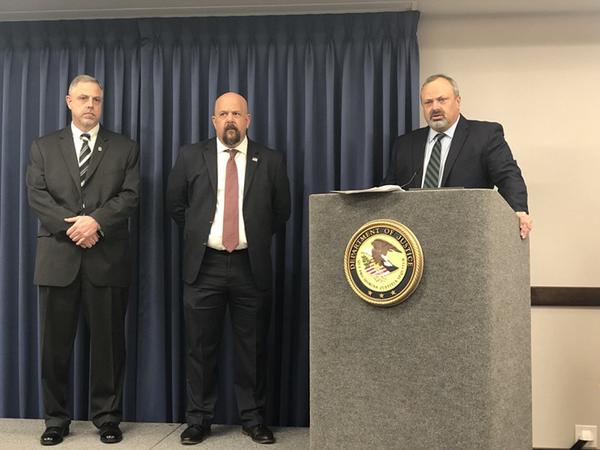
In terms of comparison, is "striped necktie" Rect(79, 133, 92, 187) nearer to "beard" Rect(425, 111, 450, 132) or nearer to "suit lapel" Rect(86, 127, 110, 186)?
"suit lapel" Rect(86, 127, 110, 186)

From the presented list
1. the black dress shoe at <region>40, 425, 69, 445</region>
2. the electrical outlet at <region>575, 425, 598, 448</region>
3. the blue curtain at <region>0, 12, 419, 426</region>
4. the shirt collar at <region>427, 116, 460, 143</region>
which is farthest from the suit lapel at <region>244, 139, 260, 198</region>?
the electrical outlet at <region>575, 425, 598, 448</region>

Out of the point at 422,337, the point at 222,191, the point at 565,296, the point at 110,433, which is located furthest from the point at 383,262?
the point at 565,296

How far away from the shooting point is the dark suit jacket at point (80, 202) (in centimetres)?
316

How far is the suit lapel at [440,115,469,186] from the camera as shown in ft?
9.58

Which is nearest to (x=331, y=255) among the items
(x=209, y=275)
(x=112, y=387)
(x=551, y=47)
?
(x=209, y=275)

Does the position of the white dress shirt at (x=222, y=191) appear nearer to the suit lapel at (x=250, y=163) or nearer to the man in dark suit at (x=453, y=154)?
the suit lapel at (x=250, y=163)

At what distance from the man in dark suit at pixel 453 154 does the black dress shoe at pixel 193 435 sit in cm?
147

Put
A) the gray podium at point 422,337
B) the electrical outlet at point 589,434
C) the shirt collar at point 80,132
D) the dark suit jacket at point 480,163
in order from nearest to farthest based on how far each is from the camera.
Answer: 1. the gray podium at point 422,337
2. the dark suit jacket at point 480,163
3. the shirt collar at point 80,132
4. the electrical outlet at point 589,434

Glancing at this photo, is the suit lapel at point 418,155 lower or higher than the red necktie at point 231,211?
higher

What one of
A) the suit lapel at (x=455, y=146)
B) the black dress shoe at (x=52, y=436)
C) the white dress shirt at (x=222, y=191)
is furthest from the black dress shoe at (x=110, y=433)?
the suit lapel at (x=455, y=146)

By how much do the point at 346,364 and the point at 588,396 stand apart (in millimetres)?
2226

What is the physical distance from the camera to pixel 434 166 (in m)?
2.99

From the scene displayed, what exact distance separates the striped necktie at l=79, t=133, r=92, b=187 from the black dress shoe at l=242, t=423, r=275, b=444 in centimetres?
141

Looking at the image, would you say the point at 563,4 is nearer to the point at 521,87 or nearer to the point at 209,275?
the point at 521,87
